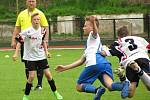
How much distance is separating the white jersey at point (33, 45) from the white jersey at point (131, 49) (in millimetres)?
1897

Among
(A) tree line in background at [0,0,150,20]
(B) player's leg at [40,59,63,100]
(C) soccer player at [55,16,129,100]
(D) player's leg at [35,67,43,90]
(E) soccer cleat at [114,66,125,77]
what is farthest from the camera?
(A) tree line in background at [0,0,150,20]

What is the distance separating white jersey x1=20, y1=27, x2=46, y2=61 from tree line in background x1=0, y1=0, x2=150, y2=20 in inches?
1122

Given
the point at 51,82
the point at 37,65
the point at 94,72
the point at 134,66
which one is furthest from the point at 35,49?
the point at 134,66

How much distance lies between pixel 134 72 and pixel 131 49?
39 cm

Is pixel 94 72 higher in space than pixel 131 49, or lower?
lower

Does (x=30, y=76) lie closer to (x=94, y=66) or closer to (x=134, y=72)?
(x=94, y=66)

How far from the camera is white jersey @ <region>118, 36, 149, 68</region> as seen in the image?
8922 mm

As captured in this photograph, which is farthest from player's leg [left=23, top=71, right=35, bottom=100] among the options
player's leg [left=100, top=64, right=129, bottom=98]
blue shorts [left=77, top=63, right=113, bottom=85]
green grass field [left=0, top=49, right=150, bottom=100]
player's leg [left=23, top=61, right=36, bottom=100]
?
player's leg [left=100, top=64, right=129, bottom=98]

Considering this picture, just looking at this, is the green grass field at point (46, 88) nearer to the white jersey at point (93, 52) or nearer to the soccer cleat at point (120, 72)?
the soccer cleat at point (120, 72)

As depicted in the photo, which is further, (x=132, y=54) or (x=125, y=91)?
(x=132, y=54)

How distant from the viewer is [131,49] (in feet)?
29.3

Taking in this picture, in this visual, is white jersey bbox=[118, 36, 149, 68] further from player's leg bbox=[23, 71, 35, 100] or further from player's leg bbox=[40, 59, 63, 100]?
player's leg bbox=[23, 71, 35, 100]

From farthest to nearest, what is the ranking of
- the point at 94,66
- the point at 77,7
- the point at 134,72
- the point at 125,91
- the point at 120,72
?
the point at 77,7
the point at 120,72
the point at 134,72
the point at 94,66
the point at 125,91

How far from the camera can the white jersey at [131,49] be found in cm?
892
